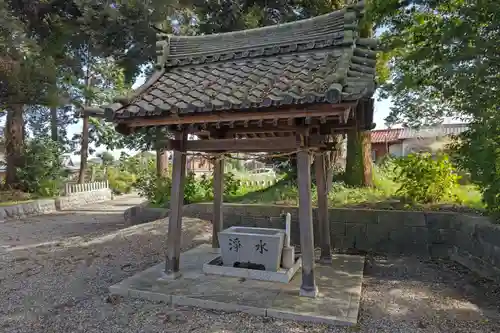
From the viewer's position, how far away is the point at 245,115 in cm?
356

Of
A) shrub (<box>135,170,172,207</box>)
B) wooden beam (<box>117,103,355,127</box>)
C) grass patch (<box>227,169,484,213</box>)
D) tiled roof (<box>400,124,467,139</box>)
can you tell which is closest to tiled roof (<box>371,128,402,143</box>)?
tiled roof (<box>400,124,467,139</box>)

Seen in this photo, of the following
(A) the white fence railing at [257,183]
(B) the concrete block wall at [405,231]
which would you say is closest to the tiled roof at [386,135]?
(A) the white fence railing at [257,183]

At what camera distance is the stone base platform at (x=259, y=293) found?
3594mm

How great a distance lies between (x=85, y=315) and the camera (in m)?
3.77

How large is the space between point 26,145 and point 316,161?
1421 cm

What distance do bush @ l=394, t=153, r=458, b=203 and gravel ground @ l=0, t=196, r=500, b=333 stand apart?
152cm

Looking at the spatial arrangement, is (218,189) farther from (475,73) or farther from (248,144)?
(475,73)

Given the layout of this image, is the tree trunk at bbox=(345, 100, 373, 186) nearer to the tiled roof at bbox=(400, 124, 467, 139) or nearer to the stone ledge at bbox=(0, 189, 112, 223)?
the tiled roof at bbox=(400, 124, 467, 139)

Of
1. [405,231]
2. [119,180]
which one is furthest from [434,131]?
[119,180]

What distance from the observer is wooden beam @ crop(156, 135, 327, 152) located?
3984mm

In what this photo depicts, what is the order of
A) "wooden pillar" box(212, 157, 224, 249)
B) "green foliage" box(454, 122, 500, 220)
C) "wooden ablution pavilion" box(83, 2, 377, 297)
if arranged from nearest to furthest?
1. "wooden ablution pavilion" box(83, 2, 377, 297)
2. "green foliage" box(454, 122, 500, 220)
3. "wooden pillar" box(212, 157, 224, 249)

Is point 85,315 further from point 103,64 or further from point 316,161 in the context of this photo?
point 103,64

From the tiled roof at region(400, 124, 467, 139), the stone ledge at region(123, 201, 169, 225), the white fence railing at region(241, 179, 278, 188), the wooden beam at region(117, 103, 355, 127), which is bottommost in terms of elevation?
the stone ledge at region(123, 201, 169, 225)

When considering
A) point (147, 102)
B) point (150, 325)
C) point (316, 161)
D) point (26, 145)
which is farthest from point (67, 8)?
point (150, 325)
